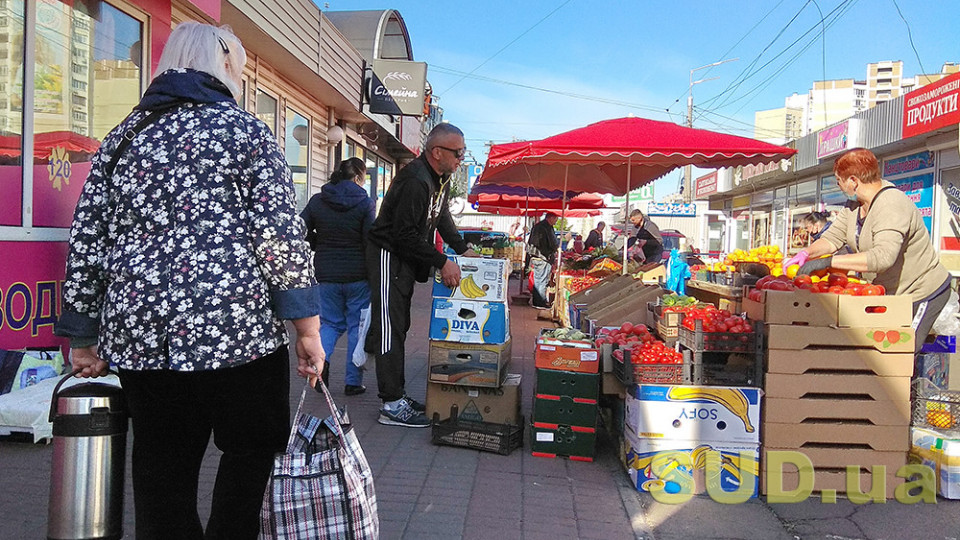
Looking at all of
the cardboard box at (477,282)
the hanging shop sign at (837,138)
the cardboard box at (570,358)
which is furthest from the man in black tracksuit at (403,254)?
the hanging shop sign at (837,138)

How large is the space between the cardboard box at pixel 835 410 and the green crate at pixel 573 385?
989 millimetres

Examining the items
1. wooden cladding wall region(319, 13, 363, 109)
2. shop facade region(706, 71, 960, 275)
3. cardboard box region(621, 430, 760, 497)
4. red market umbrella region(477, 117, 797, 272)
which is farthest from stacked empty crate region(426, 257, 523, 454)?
wooden cladding wall region(319, 13, 363, 109)

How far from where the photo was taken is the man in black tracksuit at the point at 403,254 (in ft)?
15.6

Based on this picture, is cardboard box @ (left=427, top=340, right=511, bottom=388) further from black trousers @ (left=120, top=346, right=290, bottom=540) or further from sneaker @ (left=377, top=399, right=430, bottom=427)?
black trousers @ (left=120, top=346, right=290, bottom=540)

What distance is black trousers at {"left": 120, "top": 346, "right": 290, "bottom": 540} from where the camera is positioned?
2.14m

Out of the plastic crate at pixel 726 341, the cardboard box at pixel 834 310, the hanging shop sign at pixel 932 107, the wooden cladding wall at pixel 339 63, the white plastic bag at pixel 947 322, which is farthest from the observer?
the hanging shop sign at pixel 932 107

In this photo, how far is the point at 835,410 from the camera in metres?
3.98

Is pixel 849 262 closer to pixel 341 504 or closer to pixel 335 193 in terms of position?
pixel 341 504

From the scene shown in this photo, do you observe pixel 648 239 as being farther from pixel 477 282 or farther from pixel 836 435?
pixel 836 435

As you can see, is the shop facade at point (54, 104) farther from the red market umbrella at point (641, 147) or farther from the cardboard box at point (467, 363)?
the red market umbrella at point (641, 147)

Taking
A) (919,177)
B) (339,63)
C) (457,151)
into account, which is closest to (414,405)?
(457,151)

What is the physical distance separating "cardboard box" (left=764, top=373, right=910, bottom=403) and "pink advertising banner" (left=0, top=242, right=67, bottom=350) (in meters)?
4.72

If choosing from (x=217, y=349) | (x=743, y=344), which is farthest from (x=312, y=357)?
(x=743, y=344)

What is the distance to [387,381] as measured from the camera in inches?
196
